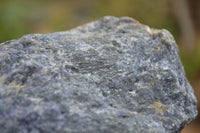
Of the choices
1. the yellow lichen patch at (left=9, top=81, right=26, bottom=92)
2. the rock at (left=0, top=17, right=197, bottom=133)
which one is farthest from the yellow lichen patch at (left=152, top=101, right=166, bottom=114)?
the yellow lichen patch at (left=9, top=81, right=26, bottom=92)

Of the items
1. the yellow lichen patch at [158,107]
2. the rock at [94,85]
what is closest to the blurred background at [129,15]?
the rock at [94,85]

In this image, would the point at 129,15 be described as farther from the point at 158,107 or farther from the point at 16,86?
the point at 16,86

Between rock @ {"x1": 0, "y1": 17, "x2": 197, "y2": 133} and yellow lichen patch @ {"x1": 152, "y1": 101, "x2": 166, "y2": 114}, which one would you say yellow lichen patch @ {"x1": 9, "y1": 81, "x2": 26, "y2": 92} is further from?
yellow lichen patch @ {"x1": 152, "y1": 101, "x2": 166, "y2": 114}

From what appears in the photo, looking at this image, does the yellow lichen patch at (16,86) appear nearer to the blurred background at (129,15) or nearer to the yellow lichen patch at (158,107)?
the yellow lichen patch at (158,107)

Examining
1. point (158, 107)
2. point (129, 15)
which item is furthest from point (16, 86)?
point (129, 15)

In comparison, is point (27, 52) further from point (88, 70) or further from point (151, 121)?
point (151, 121)

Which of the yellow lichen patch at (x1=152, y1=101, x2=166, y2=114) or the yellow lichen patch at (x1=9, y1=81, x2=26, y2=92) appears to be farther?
the yellow lichen patch at (x1=152, y1=101, x2=166, y2=114)
